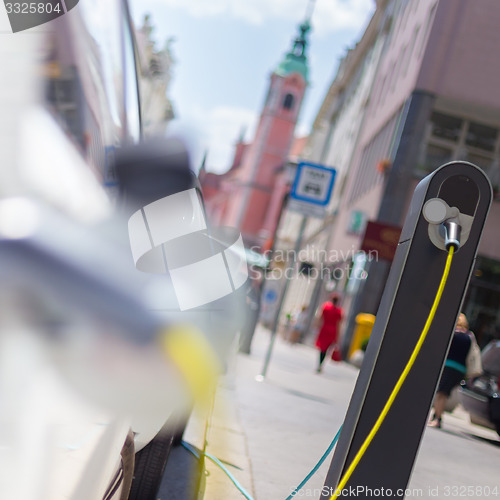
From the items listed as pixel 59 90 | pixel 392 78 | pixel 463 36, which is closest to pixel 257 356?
pixel 463 36

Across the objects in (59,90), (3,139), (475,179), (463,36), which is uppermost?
(463,36)

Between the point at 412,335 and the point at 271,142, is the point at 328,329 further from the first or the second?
the point at 271,142

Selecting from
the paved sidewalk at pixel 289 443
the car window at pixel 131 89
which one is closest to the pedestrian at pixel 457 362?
the paved sidewalk at pixel 289 443

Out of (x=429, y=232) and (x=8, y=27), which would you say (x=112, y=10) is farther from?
(x=429, y=232)

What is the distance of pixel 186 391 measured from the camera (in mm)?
2713

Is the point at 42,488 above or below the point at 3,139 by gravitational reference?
below

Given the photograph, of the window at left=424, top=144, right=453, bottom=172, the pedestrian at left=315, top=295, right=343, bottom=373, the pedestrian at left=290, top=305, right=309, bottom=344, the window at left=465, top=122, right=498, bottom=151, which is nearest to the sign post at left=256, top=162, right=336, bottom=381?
the pedestrian at left=315, top=295, right=343, bottom=373

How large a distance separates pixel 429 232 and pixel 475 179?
23cm

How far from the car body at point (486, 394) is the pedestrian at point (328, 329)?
4.45m

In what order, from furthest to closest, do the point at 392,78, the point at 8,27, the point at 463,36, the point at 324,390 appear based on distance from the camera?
the point at 392,78 → the point at 463,36 → the point at 324,390 → the point at 8,27

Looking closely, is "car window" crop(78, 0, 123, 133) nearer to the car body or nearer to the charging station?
the charging station

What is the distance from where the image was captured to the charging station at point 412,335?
2521 mm

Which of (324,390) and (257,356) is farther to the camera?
(257,356)

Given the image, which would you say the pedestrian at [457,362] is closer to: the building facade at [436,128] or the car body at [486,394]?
the car body at [486,394]
